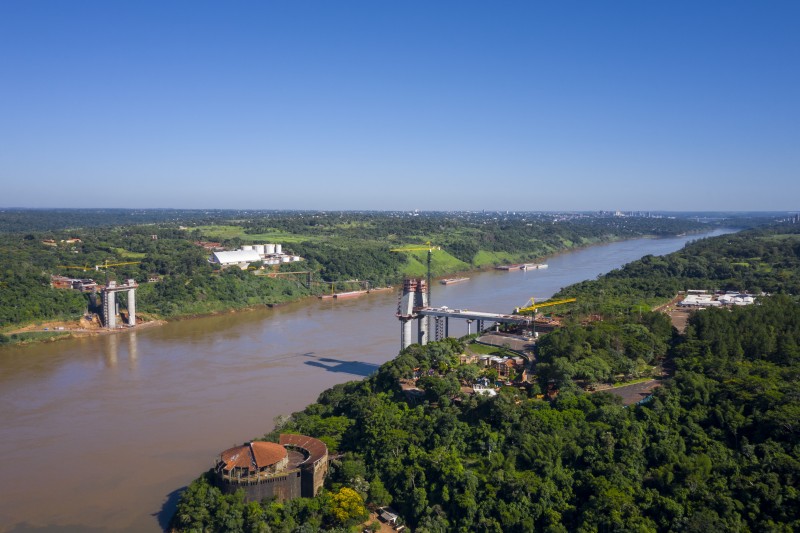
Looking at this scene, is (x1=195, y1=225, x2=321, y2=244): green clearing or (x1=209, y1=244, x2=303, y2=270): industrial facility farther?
(x1=195, y1=225, x2=321, y2=244): green clearing

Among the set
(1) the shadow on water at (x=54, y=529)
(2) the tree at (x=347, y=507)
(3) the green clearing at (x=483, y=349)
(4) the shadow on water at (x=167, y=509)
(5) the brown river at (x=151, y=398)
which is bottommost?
(1) the shadow on water at (x=54, y=529)

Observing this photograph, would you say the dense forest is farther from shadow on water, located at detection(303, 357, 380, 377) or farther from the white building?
the white building

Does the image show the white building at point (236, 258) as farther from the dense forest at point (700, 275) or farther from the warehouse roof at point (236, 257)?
the dense forest at point (700, 275)

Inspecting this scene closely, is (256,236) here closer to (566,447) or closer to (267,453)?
(267,453)

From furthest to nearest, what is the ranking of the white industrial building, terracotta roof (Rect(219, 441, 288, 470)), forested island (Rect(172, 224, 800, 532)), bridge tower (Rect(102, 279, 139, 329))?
1. bridge tower (Rect(102, 279, 139, 329))
2. the white industrial building
3. terracotta roof (Rect(219, 441, 288, 470))
4. forested island (Rect(172, 224, 800, 532))

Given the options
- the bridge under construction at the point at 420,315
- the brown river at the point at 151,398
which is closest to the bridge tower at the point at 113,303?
the brown river at the point at 151,398

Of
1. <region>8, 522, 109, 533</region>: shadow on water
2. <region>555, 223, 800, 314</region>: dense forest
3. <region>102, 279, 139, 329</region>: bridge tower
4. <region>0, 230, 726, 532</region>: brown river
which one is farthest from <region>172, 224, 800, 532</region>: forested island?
<region>102, 279, 139, 329</region>: bridge tower
